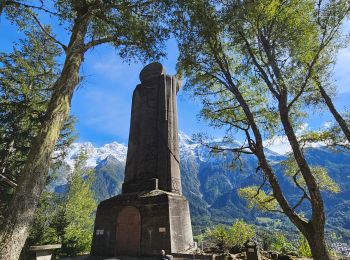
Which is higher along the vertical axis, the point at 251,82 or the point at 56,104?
the point at 251,82

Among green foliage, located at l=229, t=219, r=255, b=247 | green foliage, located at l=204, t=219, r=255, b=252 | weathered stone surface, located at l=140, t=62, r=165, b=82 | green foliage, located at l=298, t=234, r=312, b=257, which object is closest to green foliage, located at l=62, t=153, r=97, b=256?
green foliage, located at l=204, t=219, r=255, b=252

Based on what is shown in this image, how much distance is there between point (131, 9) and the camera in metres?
11.1

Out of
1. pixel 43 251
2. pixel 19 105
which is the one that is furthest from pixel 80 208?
pixel 43 251

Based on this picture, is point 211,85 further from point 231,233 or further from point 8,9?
point 231,233

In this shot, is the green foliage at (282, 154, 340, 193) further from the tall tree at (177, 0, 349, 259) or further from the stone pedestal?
the stone pedestal

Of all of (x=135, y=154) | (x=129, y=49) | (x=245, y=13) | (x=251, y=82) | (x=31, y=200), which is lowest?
(x=31, y=200)

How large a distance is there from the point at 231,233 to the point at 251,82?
11422mm

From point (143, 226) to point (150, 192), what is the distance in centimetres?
154

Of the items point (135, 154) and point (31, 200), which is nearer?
point (31, 200)

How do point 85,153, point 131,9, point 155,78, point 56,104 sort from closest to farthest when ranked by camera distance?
point 56,104 < point 131,9 < point 155,78 < point 85,153

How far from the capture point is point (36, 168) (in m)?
6.52

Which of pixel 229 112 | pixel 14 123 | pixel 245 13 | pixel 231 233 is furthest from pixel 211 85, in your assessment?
pixel 14 123

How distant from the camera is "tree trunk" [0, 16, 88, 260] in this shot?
578 centimetres

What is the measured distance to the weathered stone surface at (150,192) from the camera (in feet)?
39.3
